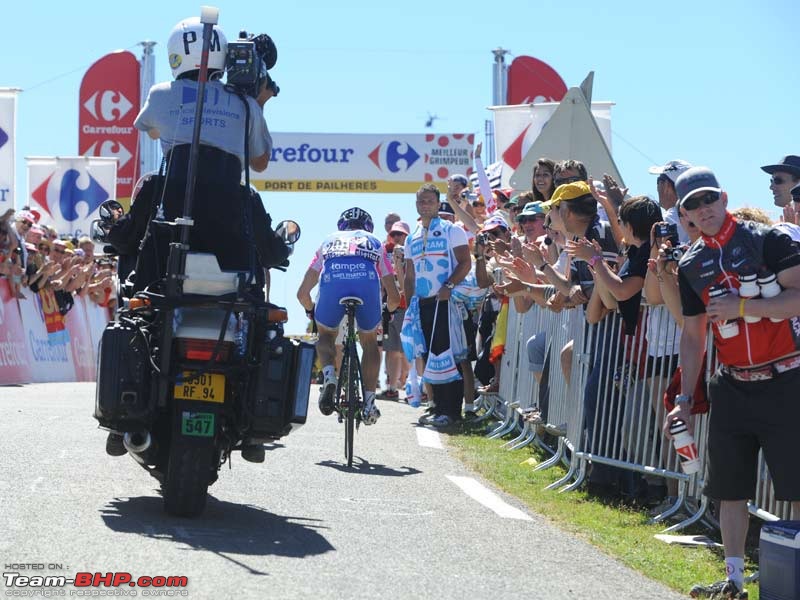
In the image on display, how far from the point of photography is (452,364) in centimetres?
1517

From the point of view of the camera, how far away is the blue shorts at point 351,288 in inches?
471

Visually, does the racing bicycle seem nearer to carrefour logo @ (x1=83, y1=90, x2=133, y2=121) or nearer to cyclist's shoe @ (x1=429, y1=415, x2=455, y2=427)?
cyclist's shoe @ (x1=429, y1=415, x2=455, y2=427)

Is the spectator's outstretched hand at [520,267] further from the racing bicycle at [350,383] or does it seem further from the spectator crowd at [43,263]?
the spectator crowd at [43,263]

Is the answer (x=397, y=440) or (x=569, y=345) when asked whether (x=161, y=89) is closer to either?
(x=569, y=345)

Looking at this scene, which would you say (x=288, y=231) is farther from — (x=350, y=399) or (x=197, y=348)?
(x=350, y=399)

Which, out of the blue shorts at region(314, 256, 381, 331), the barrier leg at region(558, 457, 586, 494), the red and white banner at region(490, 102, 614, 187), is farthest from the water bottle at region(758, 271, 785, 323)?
the red and white banner at region(490, 102, 614, 187)

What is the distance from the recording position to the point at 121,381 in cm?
745

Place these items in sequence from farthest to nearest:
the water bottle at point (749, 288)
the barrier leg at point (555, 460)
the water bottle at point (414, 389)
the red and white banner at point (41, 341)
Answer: the red and white banner at point (41, 341)
the water bottle at point (414, 389)
the barrier leg at point (555, 460)
the water bottle at point (749, 288)

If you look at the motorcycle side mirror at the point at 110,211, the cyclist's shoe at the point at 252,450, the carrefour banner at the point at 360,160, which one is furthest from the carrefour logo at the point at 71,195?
the cyclist's shoe at the point at 252,450

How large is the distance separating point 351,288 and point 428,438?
2.22 meters

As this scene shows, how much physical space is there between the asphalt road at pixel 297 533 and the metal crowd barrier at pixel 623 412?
0.79m

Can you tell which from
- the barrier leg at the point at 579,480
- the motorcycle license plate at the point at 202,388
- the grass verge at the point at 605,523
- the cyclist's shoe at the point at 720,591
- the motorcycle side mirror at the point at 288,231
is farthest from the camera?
the barrier leg at the point at 579,480

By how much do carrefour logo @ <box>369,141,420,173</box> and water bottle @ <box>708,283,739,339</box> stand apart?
3262 centimetres

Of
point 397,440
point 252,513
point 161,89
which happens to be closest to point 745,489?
point 252,513
